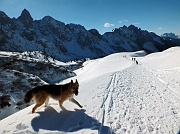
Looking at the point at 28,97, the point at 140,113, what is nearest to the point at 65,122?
the point at 28,97

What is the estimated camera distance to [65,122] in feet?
28.8

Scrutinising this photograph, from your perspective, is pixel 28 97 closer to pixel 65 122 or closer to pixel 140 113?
pixel 65 122

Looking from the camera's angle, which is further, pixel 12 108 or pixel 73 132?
pixel 12 108

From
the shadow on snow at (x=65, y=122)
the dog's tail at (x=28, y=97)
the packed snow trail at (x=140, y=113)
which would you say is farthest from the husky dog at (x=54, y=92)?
the packed snow trail at (x=140, y=113)

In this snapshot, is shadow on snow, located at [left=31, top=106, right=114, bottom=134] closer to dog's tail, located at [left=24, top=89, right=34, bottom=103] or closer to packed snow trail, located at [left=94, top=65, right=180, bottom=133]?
packed snow trail, located at [left=94, top=65, right=180, bottom=133]

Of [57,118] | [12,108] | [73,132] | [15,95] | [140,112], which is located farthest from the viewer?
[15,95]

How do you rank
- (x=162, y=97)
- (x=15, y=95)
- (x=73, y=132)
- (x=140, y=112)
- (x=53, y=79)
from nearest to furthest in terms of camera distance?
(x=73, y=132)
(x=140, y=112)
(x=162, y=97)
(x=15, y=95)
(x=53, y=79)

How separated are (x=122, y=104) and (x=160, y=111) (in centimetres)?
241

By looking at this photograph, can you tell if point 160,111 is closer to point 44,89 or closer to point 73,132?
point 73,132

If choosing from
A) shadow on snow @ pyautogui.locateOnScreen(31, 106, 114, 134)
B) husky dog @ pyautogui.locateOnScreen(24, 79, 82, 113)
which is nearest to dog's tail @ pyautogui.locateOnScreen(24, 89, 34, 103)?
husky dog @ pyautogui.locateOnScreen(24, 79, 82, 113)

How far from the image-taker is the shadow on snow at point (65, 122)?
8.18 m

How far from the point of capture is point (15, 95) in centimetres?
2211

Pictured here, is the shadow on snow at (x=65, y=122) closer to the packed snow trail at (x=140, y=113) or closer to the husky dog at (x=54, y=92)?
the packed snow trail at (x=140, y=113)

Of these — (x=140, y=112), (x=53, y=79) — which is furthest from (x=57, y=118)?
(x=53, y=79)
